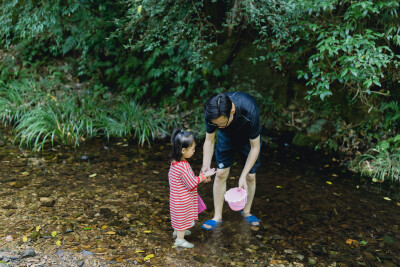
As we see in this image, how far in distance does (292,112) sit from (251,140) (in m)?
3.91

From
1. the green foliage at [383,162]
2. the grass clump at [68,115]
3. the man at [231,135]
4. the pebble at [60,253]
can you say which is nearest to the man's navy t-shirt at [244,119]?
the man at [231,135]

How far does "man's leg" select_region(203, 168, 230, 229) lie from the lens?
11.7ft

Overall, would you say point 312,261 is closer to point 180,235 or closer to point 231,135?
point 180,235

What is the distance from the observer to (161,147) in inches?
243

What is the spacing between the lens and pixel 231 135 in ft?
11.0

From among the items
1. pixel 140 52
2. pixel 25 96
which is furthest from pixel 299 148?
pixel 25 96

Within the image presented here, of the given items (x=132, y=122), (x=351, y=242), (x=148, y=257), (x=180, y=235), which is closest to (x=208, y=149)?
(x=180, y=235)

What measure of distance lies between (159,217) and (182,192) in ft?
2.92

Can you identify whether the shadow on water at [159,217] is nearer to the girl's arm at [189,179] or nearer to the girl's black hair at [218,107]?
the girl's arm at [189,179]

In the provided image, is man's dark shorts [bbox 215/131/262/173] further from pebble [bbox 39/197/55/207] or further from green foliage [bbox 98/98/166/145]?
green foliage [bbox 98/98/166/145]

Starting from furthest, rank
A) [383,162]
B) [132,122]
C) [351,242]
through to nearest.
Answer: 1. [132,122]
2. [383,162]
3. [351,242]

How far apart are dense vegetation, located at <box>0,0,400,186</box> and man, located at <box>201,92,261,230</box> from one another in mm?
1725

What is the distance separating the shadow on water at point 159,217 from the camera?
10.3 ft

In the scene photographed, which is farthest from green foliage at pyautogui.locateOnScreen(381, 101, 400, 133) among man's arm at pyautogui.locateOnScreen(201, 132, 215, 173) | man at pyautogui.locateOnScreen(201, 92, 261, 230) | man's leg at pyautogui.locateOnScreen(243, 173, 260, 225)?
man's arm at pyautogui.locateOnScreen(201, 132, 215, 173)
